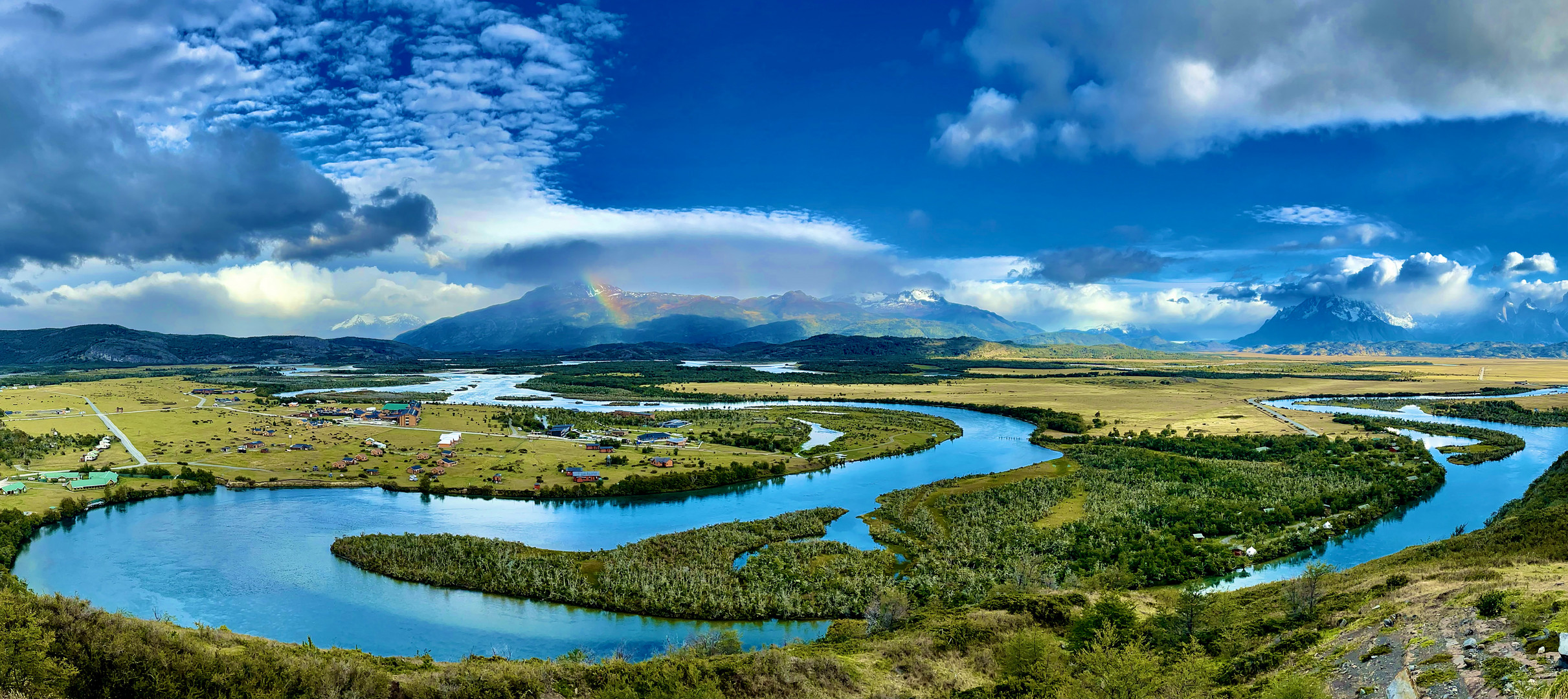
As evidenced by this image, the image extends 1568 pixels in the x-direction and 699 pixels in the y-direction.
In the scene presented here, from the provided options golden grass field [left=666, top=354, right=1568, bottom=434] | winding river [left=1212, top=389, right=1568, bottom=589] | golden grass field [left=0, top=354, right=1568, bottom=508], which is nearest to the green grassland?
winding river [left=1212, top=389, right=1568, bottom=589]

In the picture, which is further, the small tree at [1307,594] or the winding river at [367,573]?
the winding river at [367,573]

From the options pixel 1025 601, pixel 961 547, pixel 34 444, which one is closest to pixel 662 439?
pixel 961 547

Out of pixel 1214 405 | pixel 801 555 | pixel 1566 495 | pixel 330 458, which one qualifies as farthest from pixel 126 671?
pixel 1214 405

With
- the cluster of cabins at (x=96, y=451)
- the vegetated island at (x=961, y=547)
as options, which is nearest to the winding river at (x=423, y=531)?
the vegetated island at (x=961, y=547)

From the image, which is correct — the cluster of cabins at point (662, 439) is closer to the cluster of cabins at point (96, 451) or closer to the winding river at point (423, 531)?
the winding river at point (423, 531)

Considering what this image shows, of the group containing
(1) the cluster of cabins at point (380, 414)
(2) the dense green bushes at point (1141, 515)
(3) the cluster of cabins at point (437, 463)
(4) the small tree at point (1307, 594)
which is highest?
(1) the cluster of cabins at point (380, 414)

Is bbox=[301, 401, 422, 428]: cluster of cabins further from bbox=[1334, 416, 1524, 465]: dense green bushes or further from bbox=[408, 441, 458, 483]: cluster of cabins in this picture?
bbox=[1334, 416, 1524, 465]: dense green bushes

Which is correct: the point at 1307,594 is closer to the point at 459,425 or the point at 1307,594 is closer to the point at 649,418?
the point at 649,418
